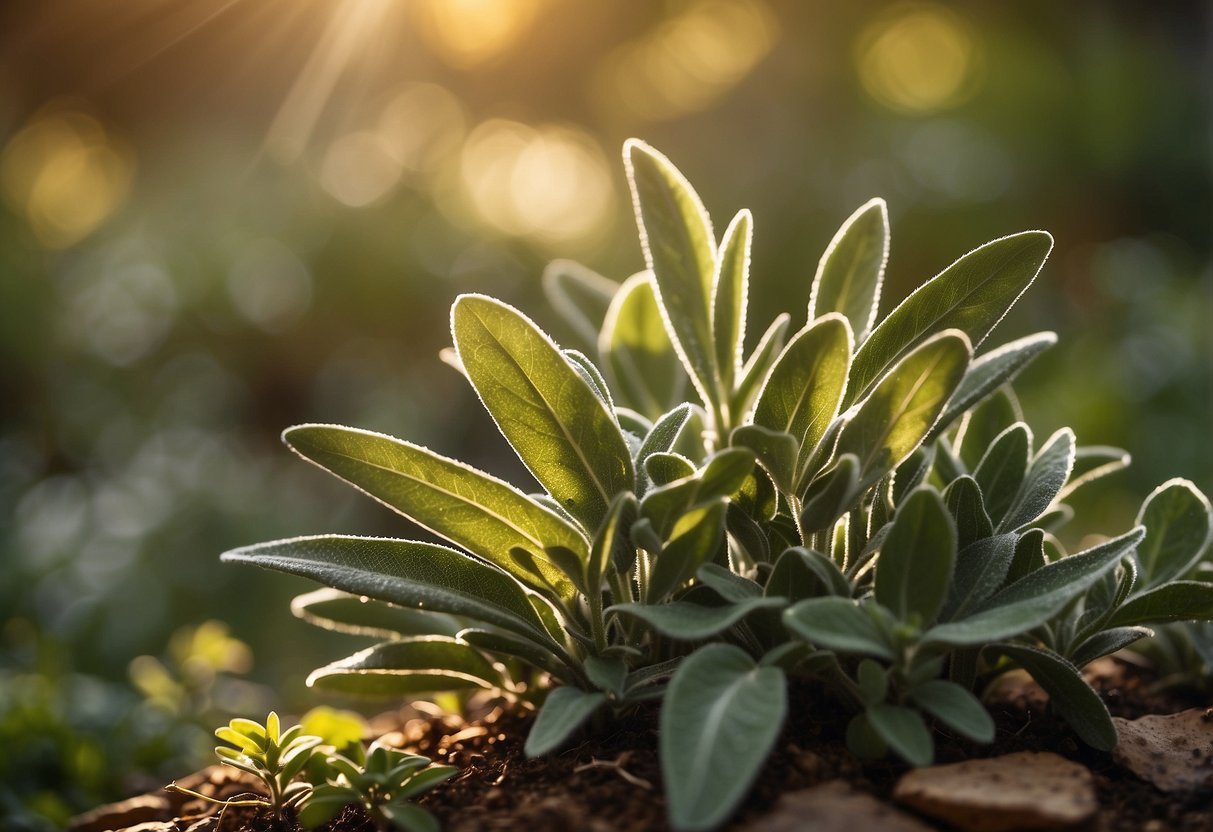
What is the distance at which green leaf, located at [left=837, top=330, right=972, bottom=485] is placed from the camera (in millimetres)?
795

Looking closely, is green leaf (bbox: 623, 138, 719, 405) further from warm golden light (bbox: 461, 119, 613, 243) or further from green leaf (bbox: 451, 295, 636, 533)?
warm golden light (bbox: 461, 119, 613, 243)

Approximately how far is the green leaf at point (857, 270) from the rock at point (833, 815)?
428mm

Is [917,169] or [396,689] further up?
[917,169]

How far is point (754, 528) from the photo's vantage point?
0.94 m


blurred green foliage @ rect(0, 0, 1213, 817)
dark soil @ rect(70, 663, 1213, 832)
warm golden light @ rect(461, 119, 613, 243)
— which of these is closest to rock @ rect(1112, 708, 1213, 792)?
dark soil @ rect(70, 663, 1213, 832)

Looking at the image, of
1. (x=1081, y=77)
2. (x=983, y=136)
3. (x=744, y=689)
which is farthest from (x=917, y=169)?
(x=744, y=689)

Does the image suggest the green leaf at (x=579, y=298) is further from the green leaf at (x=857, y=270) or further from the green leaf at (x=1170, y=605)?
the green leaf at (x=1170, y=605)

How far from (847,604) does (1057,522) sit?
519 mm

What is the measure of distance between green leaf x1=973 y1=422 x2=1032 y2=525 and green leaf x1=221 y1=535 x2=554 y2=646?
17.9 inches

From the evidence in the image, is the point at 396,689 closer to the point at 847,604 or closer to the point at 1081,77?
the point at 847,604

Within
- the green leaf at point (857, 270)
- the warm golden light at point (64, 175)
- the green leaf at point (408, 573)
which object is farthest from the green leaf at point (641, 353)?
the warm golden light at point (64, 175)

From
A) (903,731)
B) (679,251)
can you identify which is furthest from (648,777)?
(679,251)

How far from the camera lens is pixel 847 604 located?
0.79 metres

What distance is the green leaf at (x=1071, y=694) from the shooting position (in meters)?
0.91
